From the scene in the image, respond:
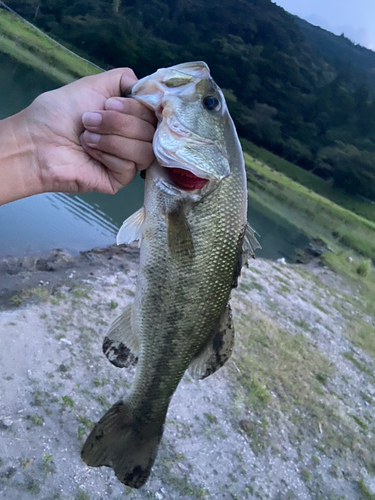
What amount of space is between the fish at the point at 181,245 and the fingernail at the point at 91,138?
0.28m

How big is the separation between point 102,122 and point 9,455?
279 cm

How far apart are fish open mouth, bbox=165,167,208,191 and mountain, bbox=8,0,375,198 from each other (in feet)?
148

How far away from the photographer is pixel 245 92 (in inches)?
2387

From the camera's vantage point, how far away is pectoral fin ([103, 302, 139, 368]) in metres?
2.34

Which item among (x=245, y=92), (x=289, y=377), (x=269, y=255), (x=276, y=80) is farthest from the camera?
(x=276, y=80)

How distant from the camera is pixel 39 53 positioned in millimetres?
31969

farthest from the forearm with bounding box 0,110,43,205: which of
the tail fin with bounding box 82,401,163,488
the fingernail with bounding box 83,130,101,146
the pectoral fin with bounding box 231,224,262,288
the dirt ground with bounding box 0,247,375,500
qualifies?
the dirt ground with bounding box 0,247,375,500

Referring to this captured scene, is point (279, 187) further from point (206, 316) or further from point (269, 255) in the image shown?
point (206, 316)

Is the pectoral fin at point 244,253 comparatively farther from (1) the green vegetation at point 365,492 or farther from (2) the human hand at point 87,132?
(1) the green vegetation at point 365,492

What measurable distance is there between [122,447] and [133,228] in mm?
1307

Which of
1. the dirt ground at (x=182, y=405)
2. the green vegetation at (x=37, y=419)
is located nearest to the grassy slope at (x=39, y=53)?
the dirt ground at (x=182, y=405)

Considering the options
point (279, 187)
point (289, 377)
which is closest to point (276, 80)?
point (279, 187)

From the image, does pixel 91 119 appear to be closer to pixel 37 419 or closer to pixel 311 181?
pixel 37 419

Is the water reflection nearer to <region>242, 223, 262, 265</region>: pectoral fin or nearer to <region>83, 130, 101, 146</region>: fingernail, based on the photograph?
<region>83, 130, 101, 146</region>: fingernail
